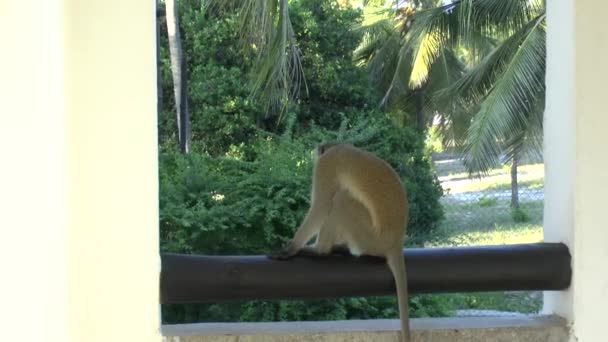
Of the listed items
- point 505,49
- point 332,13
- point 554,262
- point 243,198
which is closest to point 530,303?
point 243,198

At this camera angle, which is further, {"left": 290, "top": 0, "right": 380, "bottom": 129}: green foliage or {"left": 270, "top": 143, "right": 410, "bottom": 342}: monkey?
{"left": 290, "top": 0, "right": 380, "bottom": 129}: green foliage

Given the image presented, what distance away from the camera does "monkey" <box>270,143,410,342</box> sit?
11.5ft

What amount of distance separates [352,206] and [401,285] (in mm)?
1072

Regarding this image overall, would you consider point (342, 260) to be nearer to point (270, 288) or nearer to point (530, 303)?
point (270, 288)

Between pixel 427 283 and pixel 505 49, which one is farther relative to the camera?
pixel 505 49

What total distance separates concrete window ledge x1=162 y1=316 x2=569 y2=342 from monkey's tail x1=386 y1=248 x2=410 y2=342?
4cm

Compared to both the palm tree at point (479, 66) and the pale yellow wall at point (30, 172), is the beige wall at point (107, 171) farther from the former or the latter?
the palm tree at point (479, 66)

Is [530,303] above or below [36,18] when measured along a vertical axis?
below

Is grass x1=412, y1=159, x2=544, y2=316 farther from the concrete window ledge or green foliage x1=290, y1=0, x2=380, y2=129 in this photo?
the concrete window ledge

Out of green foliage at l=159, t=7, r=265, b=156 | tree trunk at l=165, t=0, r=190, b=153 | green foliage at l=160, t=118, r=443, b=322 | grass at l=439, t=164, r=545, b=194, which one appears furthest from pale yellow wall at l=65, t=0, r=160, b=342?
grass at l=439, t=164, r=545, b=194

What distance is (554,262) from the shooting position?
2654 millimetres

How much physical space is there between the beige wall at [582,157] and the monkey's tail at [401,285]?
1.88ft

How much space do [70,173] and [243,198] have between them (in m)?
6.60

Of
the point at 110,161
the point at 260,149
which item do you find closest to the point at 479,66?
the point at 260,149
